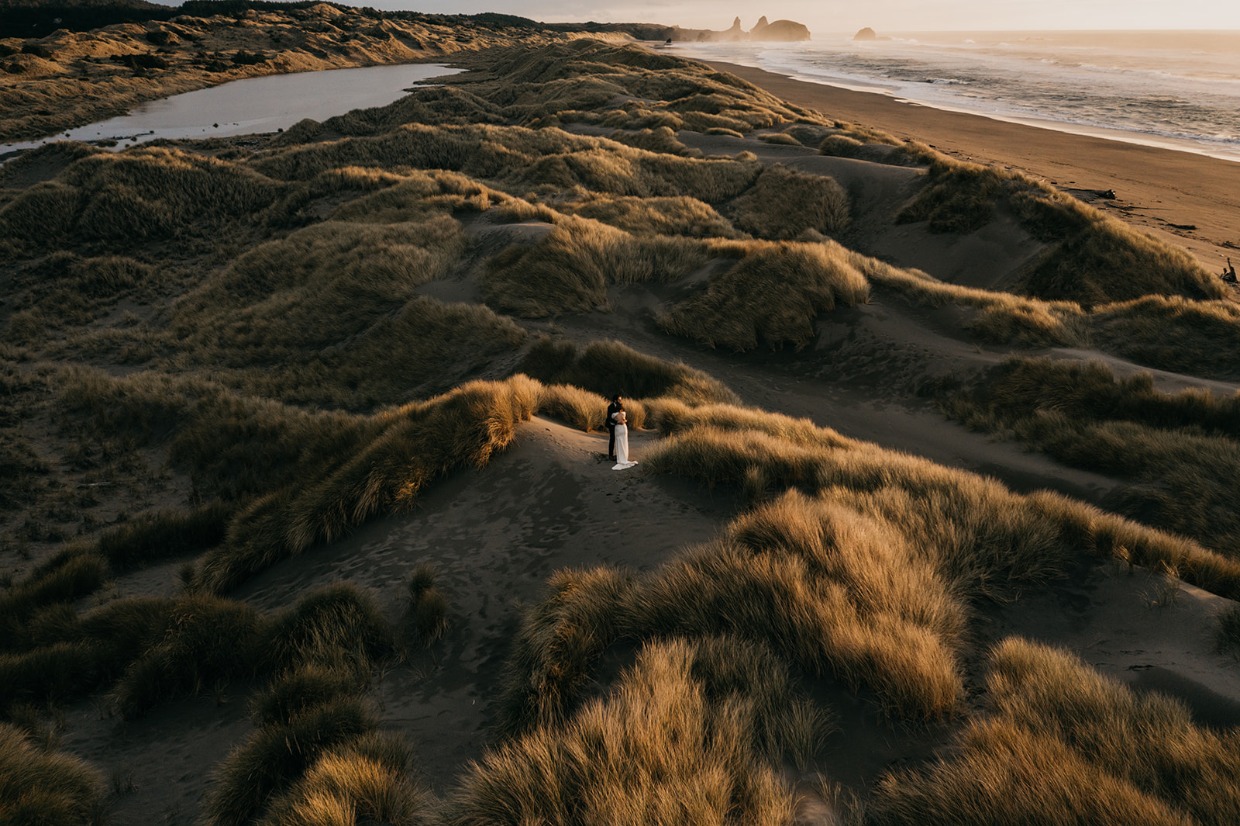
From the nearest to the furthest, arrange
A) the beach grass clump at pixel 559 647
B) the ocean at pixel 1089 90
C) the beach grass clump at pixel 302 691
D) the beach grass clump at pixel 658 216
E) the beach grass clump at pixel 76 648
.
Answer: the beach grass clump at pixel 559 647, the beach grass clump at pixel 302 691, the beach grass clump at pixel 76 648, the beach grass clump at pixel 658 216, the ocean at pixel 1089 90

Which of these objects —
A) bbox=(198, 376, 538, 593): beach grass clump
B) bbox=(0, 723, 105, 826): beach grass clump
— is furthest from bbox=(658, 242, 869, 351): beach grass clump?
bbox=(0, 723, 105, 826): beach grass clump

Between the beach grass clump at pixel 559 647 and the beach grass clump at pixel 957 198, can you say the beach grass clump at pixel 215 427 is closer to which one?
the beach grass clump at pixel 559 647

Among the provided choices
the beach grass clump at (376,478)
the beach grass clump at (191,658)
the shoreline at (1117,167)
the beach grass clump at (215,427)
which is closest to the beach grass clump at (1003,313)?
the shoreline at (1117,167)

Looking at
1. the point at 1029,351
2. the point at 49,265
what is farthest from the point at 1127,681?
the point at 49,265

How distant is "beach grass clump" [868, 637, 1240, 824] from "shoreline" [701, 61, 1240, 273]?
23.1 meters

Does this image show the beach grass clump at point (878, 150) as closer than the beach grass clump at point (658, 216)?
No

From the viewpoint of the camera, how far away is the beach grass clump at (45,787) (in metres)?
3.62

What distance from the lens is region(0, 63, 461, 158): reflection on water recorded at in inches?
1752

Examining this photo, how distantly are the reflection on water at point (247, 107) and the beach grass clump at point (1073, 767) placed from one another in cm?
5305

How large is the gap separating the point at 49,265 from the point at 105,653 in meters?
24.7

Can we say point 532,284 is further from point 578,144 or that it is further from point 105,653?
point 578,144

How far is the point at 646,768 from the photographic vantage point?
2.98m

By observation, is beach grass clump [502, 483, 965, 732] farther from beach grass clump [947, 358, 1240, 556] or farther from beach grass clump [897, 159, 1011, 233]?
beach grass clump [897, 159, 1011, 233]

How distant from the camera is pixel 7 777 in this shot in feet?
12.2
